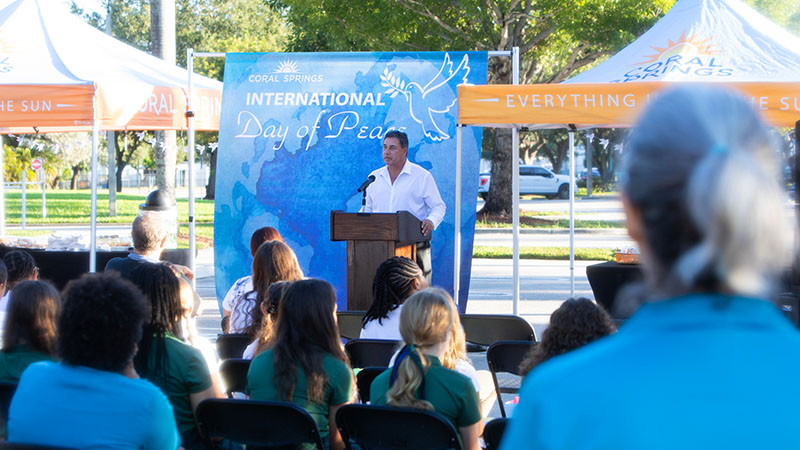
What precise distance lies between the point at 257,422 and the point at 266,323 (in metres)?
1.52

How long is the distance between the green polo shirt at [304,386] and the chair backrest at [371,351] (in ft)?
3.29

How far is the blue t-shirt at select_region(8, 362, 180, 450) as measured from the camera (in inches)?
95.9

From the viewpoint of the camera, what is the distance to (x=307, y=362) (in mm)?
3447

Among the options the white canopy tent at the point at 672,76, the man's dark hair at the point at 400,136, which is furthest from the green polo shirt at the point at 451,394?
the man's dark hair at the point at 400,136

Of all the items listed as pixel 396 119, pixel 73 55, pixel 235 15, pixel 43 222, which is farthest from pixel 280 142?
pixel 235 15

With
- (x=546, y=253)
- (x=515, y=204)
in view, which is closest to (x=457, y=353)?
(x=515, y=204)

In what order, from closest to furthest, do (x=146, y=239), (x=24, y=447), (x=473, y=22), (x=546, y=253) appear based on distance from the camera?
(x=24, y=447), (x=146, y=239), (x=546, y=253), (x=473, y=22)

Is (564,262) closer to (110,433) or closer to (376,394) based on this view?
(376,394)

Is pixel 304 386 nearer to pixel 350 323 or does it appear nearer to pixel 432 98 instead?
pixel 350 323

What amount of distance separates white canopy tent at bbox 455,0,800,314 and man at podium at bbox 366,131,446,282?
0.86m

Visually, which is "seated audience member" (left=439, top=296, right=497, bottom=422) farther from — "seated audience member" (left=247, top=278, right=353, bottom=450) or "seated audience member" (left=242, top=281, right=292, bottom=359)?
"seated audience member" (left=242, top=281, right=292, bottom=359)

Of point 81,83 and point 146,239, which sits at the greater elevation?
point 81,83

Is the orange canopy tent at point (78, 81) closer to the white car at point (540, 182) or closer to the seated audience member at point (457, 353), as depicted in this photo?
the seated audience member at point (457, 353)

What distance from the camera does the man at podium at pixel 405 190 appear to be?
26.2 feet
